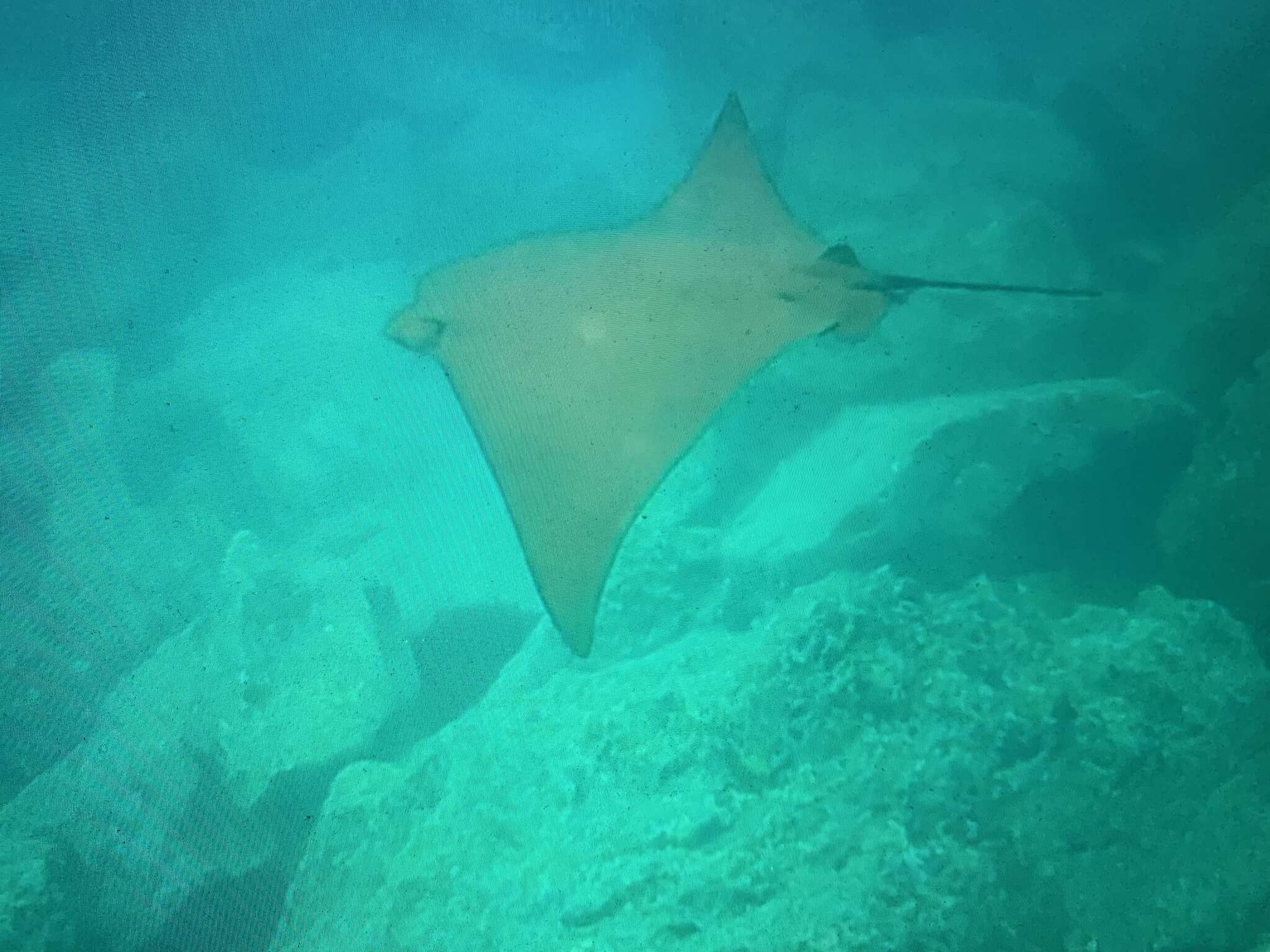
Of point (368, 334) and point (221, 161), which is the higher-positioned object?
point (221, 161)

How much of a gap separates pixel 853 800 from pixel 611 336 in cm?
247

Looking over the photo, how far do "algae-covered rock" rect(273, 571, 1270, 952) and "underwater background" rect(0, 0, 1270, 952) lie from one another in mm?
17

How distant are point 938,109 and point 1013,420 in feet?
15.1

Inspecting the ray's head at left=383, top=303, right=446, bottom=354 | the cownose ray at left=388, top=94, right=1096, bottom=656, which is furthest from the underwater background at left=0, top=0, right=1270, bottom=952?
the ray's head at left=383, top=303, right=446, bottom=354

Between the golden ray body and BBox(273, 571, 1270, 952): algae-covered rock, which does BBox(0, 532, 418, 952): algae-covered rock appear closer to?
BBox(273, 571, 1270, 952): algae-covered rock

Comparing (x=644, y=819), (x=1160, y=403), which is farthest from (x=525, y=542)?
(x=1160, y=403)

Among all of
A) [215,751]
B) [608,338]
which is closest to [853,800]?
[608,338]

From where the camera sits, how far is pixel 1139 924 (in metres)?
2.31

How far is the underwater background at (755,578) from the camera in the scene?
264cm

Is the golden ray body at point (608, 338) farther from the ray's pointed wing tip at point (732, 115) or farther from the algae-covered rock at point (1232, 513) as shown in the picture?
the algae-covered rock at point (1232, 513)

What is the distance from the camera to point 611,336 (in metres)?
2.88

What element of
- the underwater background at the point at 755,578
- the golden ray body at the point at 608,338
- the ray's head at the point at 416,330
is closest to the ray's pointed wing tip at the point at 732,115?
the golden ray body at the point at 608,338

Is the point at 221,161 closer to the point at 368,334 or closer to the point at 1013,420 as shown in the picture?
the point at 368,334

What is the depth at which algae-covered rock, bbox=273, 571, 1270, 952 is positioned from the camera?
2.39 metres
